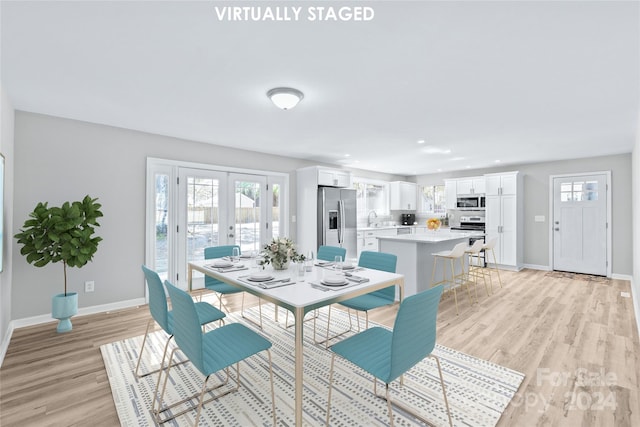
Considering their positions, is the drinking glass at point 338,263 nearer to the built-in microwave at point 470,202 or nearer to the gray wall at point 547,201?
the built-in microwave at point 470,202

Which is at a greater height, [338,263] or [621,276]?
[338,263]

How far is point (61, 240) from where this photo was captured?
9.93ft

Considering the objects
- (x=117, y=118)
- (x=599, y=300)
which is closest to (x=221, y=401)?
(x=117, y=118)

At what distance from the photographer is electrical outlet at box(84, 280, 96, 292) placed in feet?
12.0

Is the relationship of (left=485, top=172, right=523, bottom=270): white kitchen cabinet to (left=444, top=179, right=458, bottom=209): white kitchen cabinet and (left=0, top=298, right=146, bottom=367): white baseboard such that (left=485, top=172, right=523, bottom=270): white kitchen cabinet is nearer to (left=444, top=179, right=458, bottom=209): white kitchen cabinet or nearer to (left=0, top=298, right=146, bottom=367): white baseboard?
(left=444, top=179, right=458, bottom=209): white kitchen cabinet

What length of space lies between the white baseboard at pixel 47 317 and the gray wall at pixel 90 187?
0.05m

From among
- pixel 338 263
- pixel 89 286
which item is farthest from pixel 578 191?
pixel 89 286

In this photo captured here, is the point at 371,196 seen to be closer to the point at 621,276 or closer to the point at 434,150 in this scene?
the point at 434,150

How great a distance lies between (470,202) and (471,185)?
416 millimetres

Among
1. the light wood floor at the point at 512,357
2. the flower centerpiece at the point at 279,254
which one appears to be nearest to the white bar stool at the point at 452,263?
the light wood floor at the point at 512,357

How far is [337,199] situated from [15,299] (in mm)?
4746

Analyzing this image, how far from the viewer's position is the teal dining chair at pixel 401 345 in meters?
1.48

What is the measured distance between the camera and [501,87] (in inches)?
103

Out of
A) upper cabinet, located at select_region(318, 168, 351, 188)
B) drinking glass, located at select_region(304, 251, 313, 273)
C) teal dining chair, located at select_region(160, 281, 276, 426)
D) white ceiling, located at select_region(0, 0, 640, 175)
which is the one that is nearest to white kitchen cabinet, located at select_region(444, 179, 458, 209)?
upper cabinet, located at select_region(318, 168, 351, 188)
